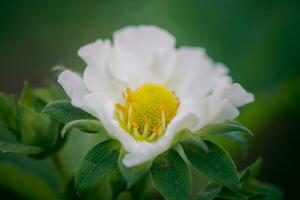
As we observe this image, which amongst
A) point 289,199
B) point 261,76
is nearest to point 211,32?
point 261,76

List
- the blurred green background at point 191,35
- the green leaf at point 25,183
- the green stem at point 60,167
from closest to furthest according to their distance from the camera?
the green stem at point 60,167 < the green leaf at point 25,183 < the blurred green background at point 191,35

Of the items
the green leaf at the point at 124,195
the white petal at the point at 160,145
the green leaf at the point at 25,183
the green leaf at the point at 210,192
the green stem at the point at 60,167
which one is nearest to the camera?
the white petal at the point at 160,145

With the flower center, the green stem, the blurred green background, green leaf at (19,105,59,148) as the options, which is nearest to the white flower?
the flower center

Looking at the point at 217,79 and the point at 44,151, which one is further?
the point at 217,79

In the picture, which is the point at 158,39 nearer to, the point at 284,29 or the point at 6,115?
the point at 6,115

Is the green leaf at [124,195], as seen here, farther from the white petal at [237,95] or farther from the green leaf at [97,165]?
the white petal at [237,95]

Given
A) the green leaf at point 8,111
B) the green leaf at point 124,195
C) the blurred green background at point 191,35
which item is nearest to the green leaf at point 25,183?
the green leaf at point 8,111
